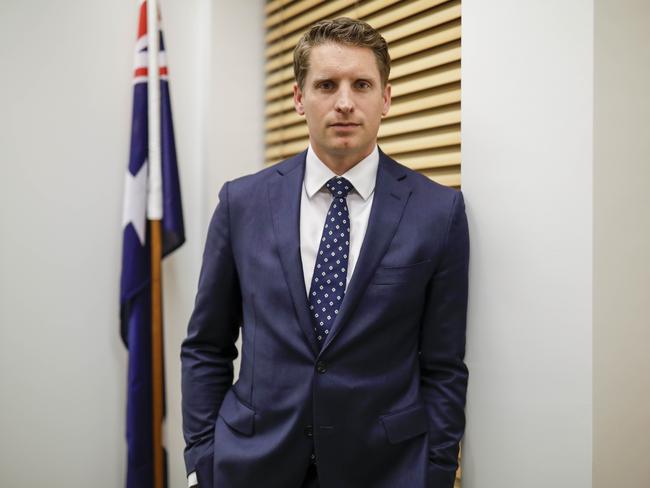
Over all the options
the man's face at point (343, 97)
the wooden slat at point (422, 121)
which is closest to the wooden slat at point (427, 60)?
the wooden slat at point (422, 121)

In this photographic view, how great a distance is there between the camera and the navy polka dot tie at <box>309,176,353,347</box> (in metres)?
1.26

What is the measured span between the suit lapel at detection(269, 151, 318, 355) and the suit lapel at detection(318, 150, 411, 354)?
3.6 inches

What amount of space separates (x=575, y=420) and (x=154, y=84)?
192 centimetres

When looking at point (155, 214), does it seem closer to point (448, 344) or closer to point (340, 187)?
point (340, 187)

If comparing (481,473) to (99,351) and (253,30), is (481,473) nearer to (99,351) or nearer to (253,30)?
(99,351)

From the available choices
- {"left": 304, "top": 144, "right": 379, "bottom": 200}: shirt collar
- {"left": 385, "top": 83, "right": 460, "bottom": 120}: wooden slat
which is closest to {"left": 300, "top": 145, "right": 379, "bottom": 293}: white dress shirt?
{"left": 304, "top": 144, "right": 379, "bottom": 200}: shirt collar

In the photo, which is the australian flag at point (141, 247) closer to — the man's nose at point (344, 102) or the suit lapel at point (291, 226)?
the suit lapel at point (291, 226)

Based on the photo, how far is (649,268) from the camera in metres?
1.19

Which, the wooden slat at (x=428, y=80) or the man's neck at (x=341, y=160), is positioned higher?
the wooden slat at (x=428, y=80)

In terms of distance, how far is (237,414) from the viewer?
4.46 ft

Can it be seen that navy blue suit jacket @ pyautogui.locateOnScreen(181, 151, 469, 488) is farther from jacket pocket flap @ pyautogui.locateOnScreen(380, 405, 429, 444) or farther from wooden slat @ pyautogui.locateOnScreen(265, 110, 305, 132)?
wooden slat @ pyautogui.locateOnScreen(265, 110, 305, 132)

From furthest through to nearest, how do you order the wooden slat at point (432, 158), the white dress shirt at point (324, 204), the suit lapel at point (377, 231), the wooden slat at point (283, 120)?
the wooden slat at point (283, 120)
the wooden slat at point (432, 158)
the white dress shirt at point (324, 204)
the suit lapel at point (377, 231)

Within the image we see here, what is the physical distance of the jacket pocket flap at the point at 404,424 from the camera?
4.01 feet

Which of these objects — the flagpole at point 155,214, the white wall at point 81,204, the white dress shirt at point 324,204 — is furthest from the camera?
the flagpole at point 155,214
